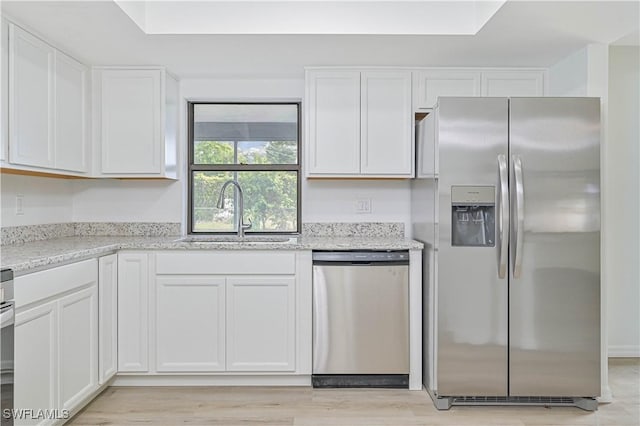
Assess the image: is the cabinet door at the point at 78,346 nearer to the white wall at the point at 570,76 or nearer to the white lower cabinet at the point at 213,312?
the white lower cabinet at the point at 213,312

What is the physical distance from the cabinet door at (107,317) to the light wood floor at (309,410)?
19 cm

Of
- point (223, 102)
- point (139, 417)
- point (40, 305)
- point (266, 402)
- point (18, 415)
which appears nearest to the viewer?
point (18, 415)

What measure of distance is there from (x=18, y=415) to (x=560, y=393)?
106 inches

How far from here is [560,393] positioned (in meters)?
2.59

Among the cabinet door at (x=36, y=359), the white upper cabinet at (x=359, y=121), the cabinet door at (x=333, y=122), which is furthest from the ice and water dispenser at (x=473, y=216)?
the cabinet door at (x=36, y=359)

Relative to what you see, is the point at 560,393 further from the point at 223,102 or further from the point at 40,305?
the point at 223,102

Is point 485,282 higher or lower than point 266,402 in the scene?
higher

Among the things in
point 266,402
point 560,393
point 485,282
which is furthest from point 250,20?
point 560,393

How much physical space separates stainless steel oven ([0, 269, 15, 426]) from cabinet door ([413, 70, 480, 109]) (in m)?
2.55

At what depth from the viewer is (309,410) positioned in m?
2.59

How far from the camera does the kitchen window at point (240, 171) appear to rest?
3.63m

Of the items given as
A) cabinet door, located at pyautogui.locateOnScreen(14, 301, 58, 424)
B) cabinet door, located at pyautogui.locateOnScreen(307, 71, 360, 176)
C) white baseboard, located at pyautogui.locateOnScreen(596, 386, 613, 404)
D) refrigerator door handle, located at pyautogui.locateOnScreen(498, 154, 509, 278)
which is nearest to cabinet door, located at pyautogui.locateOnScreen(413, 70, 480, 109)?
cabinet door, located at pyautogui.locateOnScreen(307, 71, 360, 176)

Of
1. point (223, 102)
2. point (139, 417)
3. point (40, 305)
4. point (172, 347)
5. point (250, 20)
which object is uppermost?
point (250, 20)

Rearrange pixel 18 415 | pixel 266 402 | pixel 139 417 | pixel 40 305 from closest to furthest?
pixel 18 415 → pixel 40 305 → pixel 139 417 → pixel 266 402
